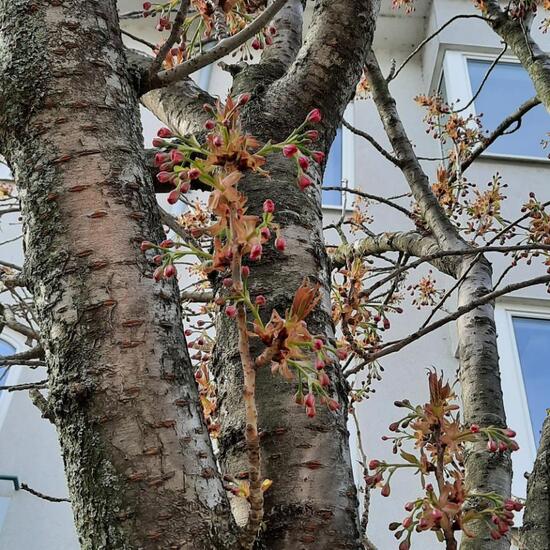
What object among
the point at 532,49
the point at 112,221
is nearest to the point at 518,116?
the point at 532,49

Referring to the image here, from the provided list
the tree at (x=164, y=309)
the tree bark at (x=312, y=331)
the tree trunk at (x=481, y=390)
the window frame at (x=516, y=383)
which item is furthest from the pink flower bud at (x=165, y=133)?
the window frame at (x=516, y=383)

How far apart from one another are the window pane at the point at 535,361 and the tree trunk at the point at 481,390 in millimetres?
2580

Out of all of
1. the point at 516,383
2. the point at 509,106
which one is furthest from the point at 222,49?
the point at 509,106

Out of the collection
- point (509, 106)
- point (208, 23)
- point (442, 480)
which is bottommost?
point (442, 480)

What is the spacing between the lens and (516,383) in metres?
4.30

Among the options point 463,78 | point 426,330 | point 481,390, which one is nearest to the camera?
point 426,330

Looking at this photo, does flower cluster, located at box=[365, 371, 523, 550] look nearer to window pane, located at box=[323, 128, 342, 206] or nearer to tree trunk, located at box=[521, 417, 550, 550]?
tree trunk, located at box=[521, 417, 550, 550]

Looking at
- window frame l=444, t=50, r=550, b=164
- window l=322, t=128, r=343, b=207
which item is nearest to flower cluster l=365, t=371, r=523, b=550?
window l=322, t=128, r=343, b=207

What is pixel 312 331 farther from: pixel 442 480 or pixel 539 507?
pixel 539 507

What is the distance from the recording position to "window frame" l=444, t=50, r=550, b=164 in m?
5.55

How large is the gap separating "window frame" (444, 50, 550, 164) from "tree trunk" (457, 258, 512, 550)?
389cm

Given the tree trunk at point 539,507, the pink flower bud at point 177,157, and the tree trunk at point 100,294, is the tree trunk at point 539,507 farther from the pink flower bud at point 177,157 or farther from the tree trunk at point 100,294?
the pink flower bud at point 177,157

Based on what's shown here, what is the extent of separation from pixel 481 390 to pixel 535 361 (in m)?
3.18

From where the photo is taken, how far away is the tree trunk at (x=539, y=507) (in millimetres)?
1160
